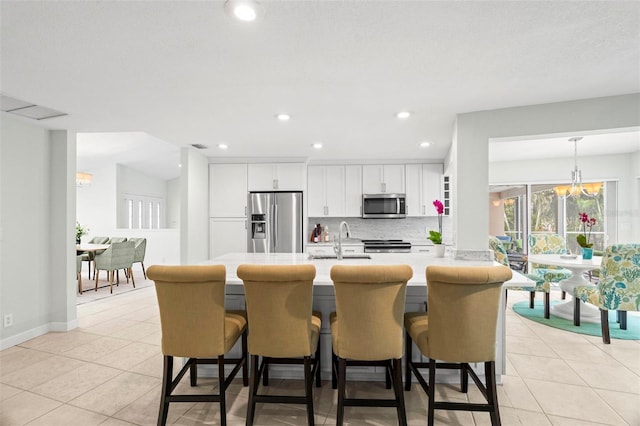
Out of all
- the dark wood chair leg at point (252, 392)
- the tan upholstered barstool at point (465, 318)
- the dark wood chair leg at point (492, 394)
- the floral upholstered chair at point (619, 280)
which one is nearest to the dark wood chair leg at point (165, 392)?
the dark wood chair leg at point (252, 392)

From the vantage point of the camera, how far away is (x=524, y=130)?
2977mm

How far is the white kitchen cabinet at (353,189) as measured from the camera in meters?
5.69

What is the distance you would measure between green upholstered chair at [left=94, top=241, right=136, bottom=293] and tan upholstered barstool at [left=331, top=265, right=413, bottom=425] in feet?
17.0

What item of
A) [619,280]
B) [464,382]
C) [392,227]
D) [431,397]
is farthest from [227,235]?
[619,280]

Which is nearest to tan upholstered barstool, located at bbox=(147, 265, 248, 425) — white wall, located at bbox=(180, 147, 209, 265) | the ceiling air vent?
the ceiling air vent

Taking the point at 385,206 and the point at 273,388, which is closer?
the point at 273,388

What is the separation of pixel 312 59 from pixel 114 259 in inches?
209

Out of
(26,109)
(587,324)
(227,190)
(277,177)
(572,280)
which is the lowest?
(587,324)

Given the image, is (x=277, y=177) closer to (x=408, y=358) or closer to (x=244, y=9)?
(x=408, y=358)

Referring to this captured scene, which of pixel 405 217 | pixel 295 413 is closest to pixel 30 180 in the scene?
pixel 295 413

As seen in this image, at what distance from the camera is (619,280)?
10.8 ft

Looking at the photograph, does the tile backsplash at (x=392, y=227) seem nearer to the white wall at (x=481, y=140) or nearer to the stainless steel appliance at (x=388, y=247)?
the stainless steel appliance at (x=388, y=247)

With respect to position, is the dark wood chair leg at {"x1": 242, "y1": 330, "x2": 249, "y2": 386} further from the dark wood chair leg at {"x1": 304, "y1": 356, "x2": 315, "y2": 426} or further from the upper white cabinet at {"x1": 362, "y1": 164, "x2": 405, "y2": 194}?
the upper white cabinet at {"x1": 362, "y1": 164, "x2": 405, "y2": 194}

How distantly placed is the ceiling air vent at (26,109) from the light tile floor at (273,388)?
88.6 inches
